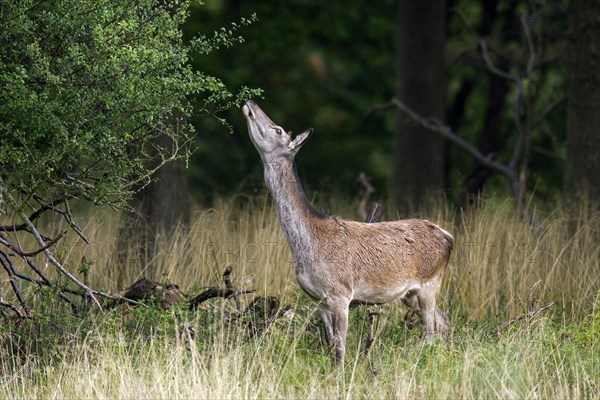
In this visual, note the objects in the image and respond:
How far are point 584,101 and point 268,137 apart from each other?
223 inches

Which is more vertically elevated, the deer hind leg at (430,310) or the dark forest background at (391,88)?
the dark forest background at (391,88)

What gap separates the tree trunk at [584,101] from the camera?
1173 cm

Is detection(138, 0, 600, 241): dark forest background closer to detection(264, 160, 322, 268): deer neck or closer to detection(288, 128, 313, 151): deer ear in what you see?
detection(264, 160, 322, 268): deer neck

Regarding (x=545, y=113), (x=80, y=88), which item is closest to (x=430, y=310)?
(x=80, y=88)

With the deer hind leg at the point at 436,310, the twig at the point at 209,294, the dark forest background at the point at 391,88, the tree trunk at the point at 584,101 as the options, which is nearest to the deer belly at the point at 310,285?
the twig at the point at 209,294

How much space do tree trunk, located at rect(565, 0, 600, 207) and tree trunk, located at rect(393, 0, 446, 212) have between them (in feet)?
15.1

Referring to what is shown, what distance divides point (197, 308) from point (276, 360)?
38.1 inches

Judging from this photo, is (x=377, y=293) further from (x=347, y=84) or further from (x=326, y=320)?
(x=347, y=84)

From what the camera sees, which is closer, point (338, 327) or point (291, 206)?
point (338, 327)

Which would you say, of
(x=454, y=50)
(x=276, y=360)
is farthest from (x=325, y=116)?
(x=276, y=360)

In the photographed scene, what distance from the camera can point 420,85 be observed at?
16.6 meters

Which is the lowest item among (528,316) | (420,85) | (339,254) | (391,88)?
(528,316)

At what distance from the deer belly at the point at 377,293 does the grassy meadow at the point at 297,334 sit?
1.08ft

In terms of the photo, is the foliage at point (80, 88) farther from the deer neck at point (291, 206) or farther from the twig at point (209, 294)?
the twig at point (209, 294)
